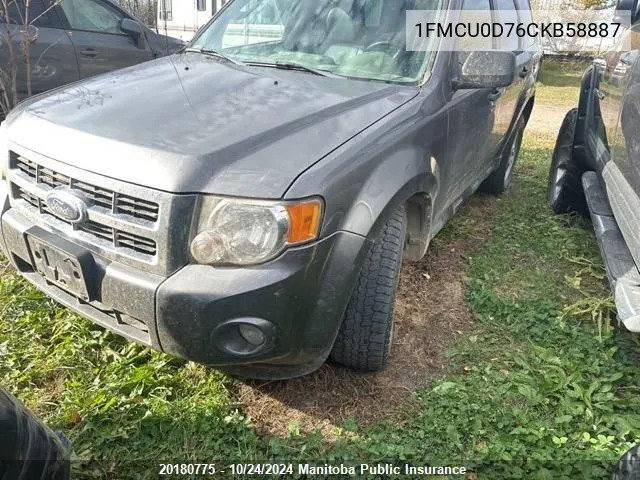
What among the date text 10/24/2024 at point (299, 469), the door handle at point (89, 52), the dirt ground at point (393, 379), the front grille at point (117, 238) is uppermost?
the door handle at point (89, 52)

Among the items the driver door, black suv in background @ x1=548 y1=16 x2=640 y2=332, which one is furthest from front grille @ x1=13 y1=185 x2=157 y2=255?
the driver door

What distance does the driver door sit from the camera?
5285 millimetres

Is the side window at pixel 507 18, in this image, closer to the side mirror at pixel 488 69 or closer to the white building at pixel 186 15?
the side mirror at pixel 488 69

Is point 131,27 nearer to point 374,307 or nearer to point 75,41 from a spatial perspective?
point 75,41

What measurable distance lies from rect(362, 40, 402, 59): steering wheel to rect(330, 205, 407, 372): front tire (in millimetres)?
870

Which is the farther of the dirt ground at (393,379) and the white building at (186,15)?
the white building at (186,15)

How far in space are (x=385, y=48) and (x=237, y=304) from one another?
5.40 feet

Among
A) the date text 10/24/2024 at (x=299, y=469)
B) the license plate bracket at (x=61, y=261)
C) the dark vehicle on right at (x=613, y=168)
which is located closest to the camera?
the license plate bracket at (x=61, y=261)

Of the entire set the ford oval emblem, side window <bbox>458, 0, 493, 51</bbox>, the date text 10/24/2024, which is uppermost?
side window <bbox>458, 0, 493, 51</bbox>

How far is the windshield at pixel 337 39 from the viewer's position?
2.64m

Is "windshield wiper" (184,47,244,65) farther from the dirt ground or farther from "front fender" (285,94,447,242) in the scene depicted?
the dirt ground

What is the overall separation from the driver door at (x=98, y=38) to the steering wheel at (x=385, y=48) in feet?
12.4

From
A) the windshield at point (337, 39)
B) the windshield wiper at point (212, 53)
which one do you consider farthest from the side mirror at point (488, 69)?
the windshield wiper at point (212, 53)

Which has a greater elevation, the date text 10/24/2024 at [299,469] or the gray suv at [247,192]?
the gray suv at [247,192]
